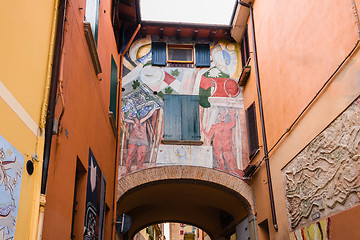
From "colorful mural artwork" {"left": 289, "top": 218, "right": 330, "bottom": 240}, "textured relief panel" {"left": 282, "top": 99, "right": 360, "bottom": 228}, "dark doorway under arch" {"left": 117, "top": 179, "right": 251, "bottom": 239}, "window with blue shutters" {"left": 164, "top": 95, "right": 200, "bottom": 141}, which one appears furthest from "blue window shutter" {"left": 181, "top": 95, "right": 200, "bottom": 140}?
"colorful mural artwork" {"left": 289, "top": 218, "right": 330, "bottom": 240}

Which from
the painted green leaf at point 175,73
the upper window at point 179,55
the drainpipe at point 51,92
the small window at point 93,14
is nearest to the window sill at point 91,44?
the small window at point 93,14

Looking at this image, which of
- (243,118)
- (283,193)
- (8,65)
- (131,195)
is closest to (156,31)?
(243,118)

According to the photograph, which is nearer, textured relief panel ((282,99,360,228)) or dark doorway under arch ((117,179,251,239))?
textured relief panel ((282,99,360,228))

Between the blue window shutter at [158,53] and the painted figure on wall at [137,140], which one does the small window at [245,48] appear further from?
the painted figure on wall at [137,140]

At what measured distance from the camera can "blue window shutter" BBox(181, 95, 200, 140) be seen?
11.4 metres

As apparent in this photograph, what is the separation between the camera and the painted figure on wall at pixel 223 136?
11156 mm

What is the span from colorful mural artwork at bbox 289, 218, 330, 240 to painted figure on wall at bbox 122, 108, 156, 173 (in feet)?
15.6

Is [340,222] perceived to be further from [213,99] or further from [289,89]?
[213,99]

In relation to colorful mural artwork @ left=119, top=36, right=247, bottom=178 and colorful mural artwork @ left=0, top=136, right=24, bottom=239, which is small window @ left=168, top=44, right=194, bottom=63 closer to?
colorful mural artwork @ left=119, top=36, right=247, bottom=178

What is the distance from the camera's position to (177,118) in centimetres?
1159

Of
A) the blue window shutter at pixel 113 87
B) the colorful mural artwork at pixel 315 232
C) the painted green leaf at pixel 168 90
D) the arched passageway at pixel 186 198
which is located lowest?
the colorful mural artwork at pixel 315 232

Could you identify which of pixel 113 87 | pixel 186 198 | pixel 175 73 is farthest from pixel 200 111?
pixel 186 198

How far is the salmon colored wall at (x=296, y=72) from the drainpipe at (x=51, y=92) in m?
3.95

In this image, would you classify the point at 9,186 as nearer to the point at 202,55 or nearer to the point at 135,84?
the point at 135,84
